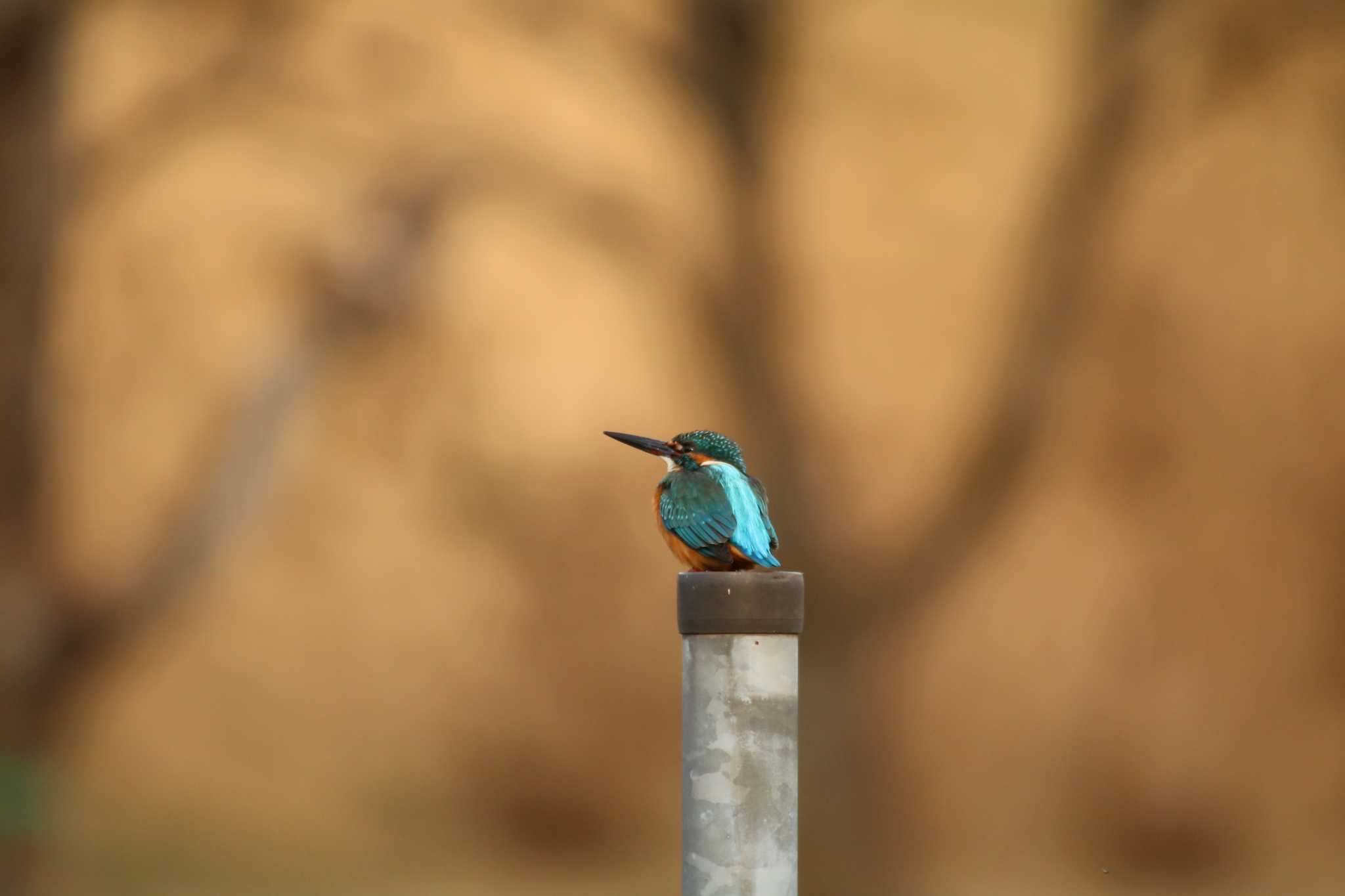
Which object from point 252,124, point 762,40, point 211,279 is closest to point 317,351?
point 211,279

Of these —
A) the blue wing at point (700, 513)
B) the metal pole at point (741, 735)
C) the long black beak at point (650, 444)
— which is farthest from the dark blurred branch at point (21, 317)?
the metal pole at point (741, 735)

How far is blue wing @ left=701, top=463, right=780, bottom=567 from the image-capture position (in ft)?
6.46

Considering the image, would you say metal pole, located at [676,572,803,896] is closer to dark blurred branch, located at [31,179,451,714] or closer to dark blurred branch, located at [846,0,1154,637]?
dark blurred branch, located at [846,0,1154,637]

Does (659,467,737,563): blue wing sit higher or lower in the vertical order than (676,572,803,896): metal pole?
higher

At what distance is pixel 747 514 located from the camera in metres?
2.00

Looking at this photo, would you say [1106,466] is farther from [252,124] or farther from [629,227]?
[252,124]

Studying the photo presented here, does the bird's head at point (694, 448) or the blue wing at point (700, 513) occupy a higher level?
the bird's head at point (694, 448)

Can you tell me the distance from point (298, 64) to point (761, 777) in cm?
206

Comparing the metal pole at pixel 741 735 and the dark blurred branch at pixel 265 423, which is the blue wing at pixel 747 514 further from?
the dark blurred branch at pixel 265 423

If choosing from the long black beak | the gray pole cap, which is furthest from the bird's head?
the gray pole cap

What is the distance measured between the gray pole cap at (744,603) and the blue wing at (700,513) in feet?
0.33

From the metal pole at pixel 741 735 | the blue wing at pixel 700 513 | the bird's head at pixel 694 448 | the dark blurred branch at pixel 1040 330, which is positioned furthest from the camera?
the dark blurred branch at pixel 1040 330

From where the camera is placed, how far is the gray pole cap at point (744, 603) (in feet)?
6.03

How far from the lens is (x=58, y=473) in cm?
315
